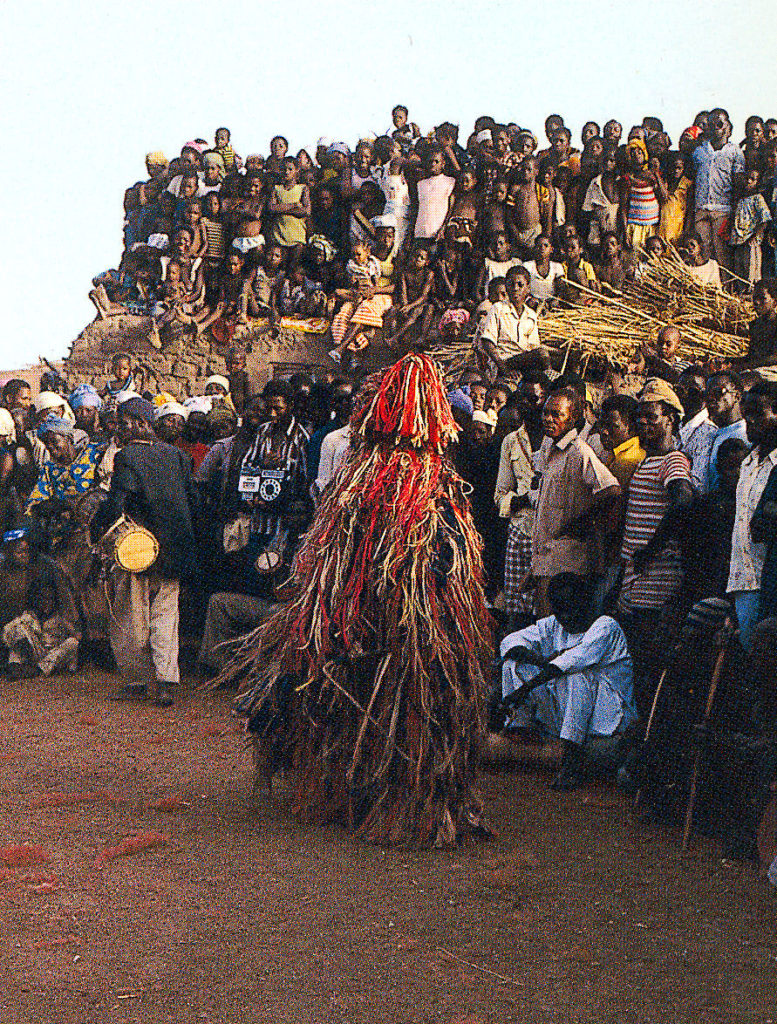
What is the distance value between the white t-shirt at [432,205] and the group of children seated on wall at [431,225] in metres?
0.02

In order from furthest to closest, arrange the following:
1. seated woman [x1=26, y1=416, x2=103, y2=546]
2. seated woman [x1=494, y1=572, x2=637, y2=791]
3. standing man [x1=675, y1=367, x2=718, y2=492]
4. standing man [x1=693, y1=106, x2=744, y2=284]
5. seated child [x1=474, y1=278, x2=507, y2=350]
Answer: standing man [x1=693, y1=106, x2=744, y2=284] < seated child [x1=474, y1=278, x2=507, y2=350] < seated woman [x1=26, y1=416, x2=103, y2=546] < standing man [x1=675, y1=367, x2=718, y2=492] < seated woman [x1=494, y1=572, x2=637, y2=791]

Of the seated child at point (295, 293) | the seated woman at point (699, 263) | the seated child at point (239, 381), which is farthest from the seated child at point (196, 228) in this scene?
the seated woman at point (699, 263)

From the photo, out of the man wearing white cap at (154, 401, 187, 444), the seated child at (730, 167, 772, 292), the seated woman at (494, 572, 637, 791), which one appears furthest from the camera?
the seated child at (730, 167, 772, 292)

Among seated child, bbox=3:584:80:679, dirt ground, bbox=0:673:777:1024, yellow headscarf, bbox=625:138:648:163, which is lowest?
dirt ground, bbox=0:673:777:1024

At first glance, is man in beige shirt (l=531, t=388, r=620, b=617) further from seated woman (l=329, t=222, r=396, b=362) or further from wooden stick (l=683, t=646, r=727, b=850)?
seated woman (l=329, t=222, r=396, b=362)

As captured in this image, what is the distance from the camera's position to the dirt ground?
3.65m

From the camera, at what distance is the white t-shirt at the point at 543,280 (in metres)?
12.6

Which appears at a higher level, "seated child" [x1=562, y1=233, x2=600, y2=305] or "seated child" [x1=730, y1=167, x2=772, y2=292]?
"seated child" [x1=730, y1=167, x2=772, y2=292]

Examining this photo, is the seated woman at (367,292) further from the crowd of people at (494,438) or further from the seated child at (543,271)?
the seated child at (543,271)

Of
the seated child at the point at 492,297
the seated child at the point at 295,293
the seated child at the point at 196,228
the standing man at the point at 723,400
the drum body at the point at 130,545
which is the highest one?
the seated child at the point at 196,228

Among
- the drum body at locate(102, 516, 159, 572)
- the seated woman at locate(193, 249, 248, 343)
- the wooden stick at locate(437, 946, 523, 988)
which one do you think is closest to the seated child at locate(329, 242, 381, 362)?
the seated woman at locate(193, 249, 248, 343)

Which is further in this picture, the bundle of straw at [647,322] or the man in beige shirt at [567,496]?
the bundle of straw at [647,322]

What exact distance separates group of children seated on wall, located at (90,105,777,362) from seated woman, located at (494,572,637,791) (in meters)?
5.89

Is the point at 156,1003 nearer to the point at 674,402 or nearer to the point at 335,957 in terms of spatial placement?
the point at 335,957
